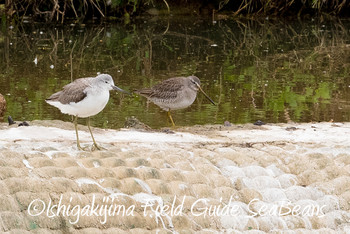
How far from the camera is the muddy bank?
372 cm

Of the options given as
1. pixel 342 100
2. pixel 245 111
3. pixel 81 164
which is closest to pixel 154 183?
pixel 81 164

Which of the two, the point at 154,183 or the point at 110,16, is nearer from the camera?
the point at 154,183

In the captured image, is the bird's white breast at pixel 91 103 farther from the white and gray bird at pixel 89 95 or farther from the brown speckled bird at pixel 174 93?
the brown speckled bird at pixel 174 93

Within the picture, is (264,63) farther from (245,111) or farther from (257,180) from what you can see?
(257,180)

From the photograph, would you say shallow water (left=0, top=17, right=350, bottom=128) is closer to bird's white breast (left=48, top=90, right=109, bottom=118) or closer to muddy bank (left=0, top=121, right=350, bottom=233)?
bird's white breast (left=48, top=90, right=109, bottom=118)

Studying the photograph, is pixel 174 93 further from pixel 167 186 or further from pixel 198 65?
pixel 167 186

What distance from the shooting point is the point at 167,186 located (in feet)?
13.4

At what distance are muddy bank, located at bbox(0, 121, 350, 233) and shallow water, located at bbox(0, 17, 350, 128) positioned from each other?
3.14 m

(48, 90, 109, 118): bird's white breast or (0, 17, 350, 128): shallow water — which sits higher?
(48, 90, 109, 118): bird's white breast

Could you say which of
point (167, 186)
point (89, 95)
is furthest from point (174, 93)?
point (167, 186)

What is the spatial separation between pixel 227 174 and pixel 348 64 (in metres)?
7.66

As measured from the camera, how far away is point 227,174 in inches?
173

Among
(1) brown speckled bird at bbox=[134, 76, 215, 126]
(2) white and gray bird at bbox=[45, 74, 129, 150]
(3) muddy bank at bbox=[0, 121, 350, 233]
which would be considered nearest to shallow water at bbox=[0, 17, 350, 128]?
(1) brown speckled bird at bbox=[134, 76, 215, 126]

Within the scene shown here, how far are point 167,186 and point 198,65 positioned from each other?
7.43 m
